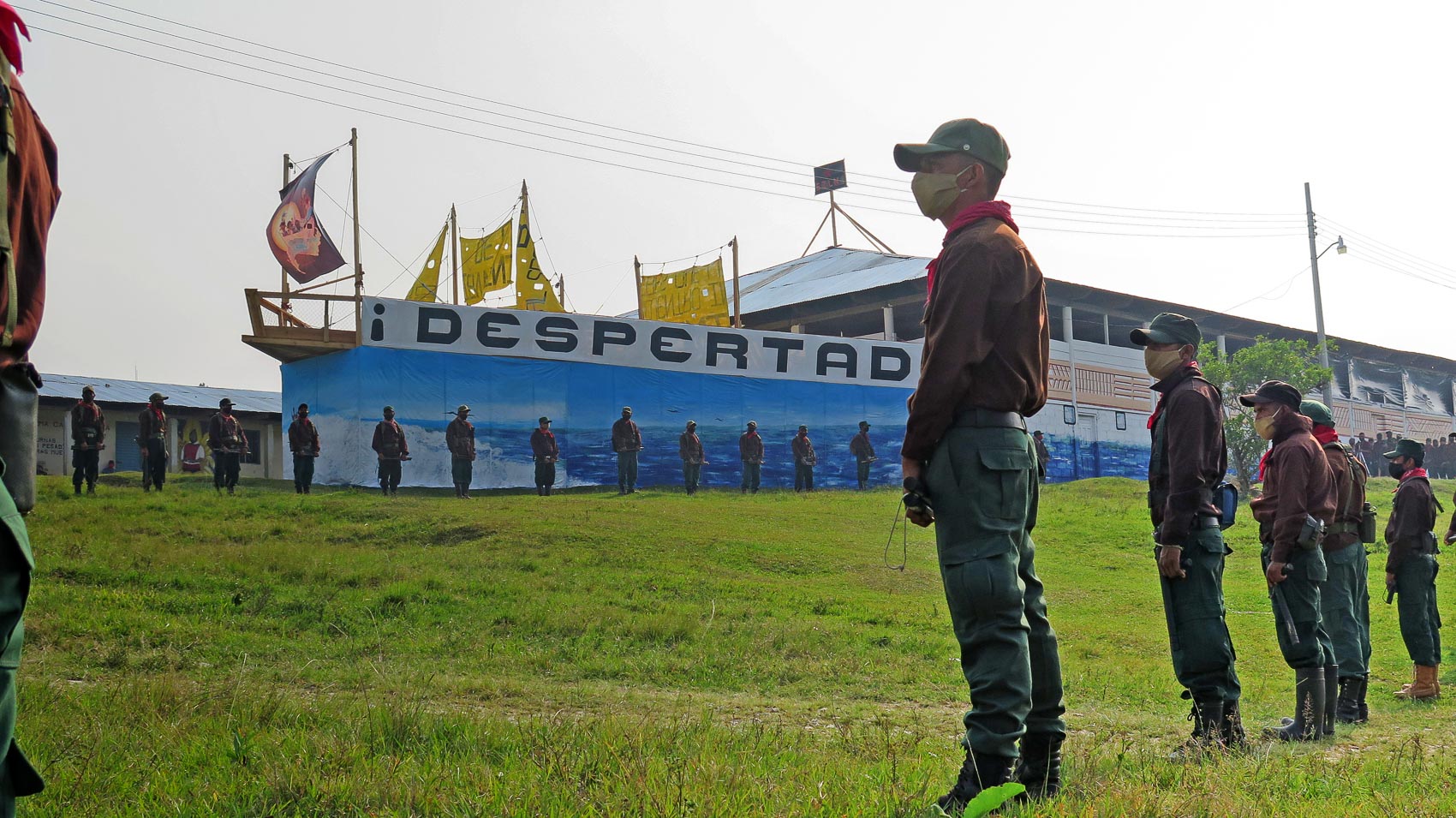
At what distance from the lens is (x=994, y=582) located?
3.23 meters

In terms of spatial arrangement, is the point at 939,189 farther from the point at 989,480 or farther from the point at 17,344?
the point at 17,344

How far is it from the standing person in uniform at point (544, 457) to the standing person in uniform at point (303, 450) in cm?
395

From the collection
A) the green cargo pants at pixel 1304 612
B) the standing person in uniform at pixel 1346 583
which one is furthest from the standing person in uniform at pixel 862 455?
the green cargo pants at pixel 1304 612

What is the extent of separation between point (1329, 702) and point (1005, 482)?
3.49m

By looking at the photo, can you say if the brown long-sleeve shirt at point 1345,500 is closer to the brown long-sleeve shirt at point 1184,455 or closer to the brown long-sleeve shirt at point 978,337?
the brown long-sleeve shirt at point 1184,455

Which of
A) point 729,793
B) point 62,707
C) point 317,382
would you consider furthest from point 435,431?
point 729,793

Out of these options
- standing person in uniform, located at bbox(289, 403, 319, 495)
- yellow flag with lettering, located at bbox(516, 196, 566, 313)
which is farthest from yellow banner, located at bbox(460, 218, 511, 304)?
standing person in uniform, located at bbox(289, 403, 319, 495)

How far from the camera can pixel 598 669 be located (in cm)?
793

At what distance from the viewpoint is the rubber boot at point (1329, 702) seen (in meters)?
5.58

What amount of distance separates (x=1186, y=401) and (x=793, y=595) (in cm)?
742

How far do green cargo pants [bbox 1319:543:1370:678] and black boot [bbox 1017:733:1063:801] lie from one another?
3.56m

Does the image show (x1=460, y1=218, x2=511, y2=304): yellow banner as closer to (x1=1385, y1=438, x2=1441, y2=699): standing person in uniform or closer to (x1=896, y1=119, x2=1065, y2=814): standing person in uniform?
(x1=1385, y1=438, x2=1441, y2=699): standing person in uniform

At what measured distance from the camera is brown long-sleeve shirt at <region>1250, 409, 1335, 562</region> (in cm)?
600

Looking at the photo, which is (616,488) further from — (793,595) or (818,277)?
(818,277)
